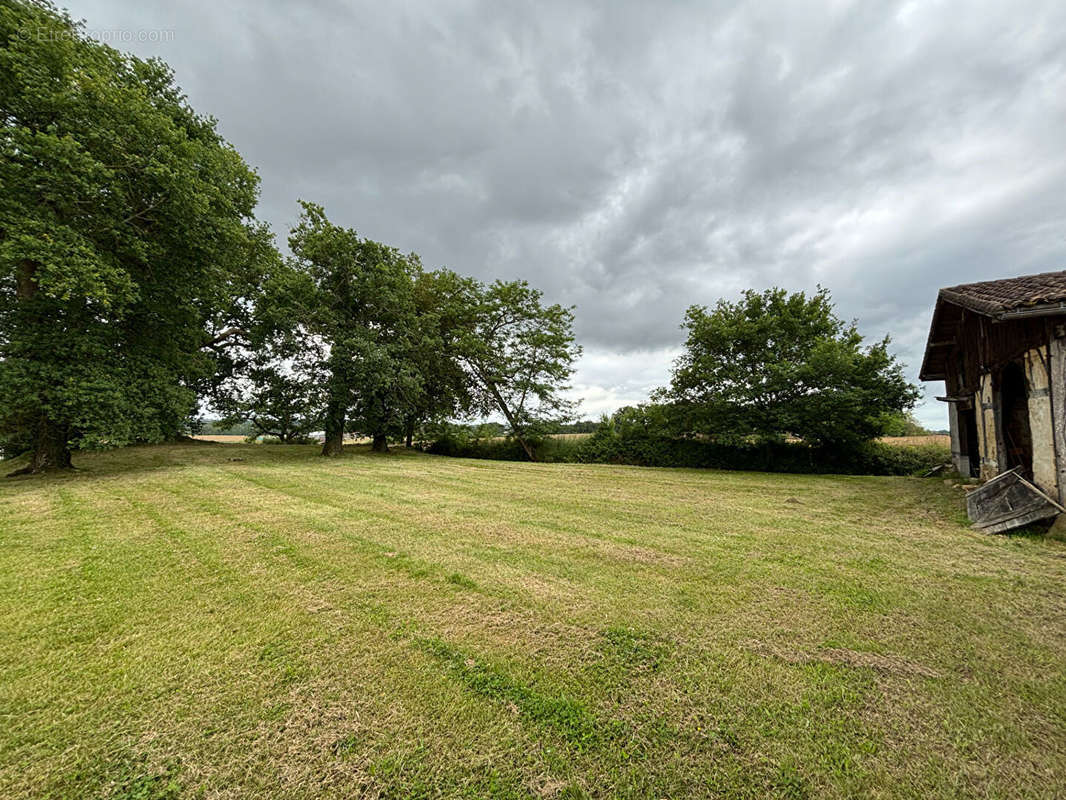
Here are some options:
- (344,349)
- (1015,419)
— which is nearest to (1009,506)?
(1015,419)

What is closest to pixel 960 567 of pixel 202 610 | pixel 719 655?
pixel 719 655

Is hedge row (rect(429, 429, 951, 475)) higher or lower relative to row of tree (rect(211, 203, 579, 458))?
lower

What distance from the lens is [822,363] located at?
12602mm

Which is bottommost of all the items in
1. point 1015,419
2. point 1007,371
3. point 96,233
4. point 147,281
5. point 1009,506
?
point 1009,506

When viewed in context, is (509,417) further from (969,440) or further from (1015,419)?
(1015,419)

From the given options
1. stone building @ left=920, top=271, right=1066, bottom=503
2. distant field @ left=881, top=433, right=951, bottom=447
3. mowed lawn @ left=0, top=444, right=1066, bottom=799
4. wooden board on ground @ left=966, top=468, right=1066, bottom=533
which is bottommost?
mowed lawn @ left=0, top=444, right=1066, bottom=799

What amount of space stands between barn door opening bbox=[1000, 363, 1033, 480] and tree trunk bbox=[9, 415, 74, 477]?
21654mm

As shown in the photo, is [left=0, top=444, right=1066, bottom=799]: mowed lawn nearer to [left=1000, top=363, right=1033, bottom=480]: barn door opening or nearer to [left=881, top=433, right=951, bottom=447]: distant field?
[left=1000, top=363, right=1033, bottom=480]: barn door opening

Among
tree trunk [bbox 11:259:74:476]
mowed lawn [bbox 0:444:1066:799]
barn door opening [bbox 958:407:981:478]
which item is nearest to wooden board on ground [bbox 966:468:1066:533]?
mowed lawn [bbox 0:444:1066:799]

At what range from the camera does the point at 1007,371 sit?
7.68 metres

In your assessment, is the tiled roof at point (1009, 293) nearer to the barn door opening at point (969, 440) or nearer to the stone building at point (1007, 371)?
the stone building at point (1007, 371)

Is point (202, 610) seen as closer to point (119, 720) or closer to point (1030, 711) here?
point (119, 720)

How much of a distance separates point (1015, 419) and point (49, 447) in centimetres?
2294

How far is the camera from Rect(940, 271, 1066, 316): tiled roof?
529 centimetres
